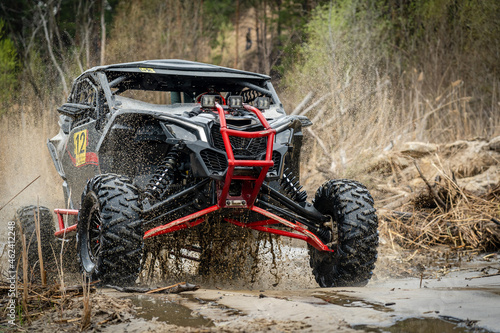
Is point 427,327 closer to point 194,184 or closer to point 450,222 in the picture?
point 194,184

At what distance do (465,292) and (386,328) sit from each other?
1.20 m

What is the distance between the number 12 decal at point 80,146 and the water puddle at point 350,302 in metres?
2.95

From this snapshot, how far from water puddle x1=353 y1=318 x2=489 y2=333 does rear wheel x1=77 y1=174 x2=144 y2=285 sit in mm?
1936

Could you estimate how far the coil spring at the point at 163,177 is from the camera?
478cm

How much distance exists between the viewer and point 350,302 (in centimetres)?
374

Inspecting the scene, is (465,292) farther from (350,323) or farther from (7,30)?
(7,30)

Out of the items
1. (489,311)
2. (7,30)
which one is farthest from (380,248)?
(7,30)

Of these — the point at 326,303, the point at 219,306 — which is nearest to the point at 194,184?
the point at 219,306

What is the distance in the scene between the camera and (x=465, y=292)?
155 inches

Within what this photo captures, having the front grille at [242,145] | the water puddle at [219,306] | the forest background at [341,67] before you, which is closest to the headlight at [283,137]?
the front grille at [242,145]

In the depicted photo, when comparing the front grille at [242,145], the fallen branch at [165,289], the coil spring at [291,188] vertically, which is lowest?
the fallen branch at [165,289]

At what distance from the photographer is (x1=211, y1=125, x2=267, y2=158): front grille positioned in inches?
183

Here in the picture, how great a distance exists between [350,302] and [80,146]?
3.46 m

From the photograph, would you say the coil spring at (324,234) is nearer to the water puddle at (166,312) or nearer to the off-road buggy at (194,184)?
the off-road buggy at (194,184)
